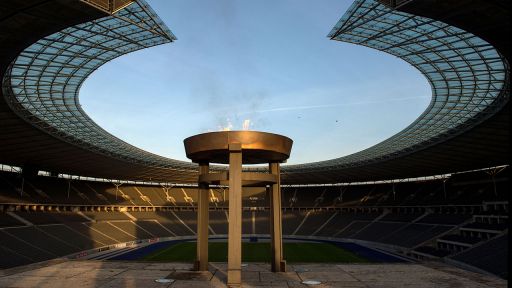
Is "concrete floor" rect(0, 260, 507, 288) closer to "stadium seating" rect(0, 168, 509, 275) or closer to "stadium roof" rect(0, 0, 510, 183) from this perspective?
"stadium seating" rect(0, 168, 509, 275)

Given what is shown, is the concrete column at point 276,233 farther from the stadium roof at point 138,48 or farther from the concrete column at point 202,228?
the stadium roof at point 138,48

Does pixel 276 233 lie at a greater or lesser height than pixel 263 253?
greater

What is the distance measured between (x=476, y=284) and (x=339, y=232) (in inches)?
2370

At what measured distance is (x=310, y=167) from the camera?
82.8 metres

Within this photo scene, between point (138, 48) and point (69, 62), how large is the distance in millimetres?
6899

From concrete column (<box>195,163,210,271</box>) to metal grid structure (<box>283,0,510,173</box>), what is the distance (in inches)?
657

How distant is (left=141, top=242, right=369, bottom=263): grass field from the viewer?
179ft

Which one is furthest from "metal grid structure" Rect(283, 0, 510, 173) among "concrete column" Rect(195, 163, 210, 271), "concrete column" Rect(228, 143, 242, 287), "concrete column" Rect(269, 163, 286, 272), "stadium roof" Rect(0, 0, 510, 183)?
"concrete column" Rect(195, 163, 210, 271)

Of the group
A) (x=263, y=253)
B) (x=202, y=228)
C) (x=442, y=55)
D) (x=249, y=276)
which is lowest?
(x=263, y=253)

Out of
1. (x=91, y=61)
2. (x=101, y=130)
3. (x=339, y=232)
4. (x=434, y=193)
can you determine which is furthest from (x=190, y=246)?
(x=434, y=193)

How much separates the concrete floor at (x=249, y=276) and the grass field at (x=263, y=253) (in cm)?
1943

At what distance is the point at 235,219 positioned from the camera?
25156mm

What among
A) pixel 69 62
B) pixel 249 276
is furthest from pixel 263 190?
pixel 249 276

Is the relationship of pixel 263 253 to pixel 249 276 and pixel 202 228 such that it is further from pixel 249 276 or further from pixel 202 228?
pixel 249 276
